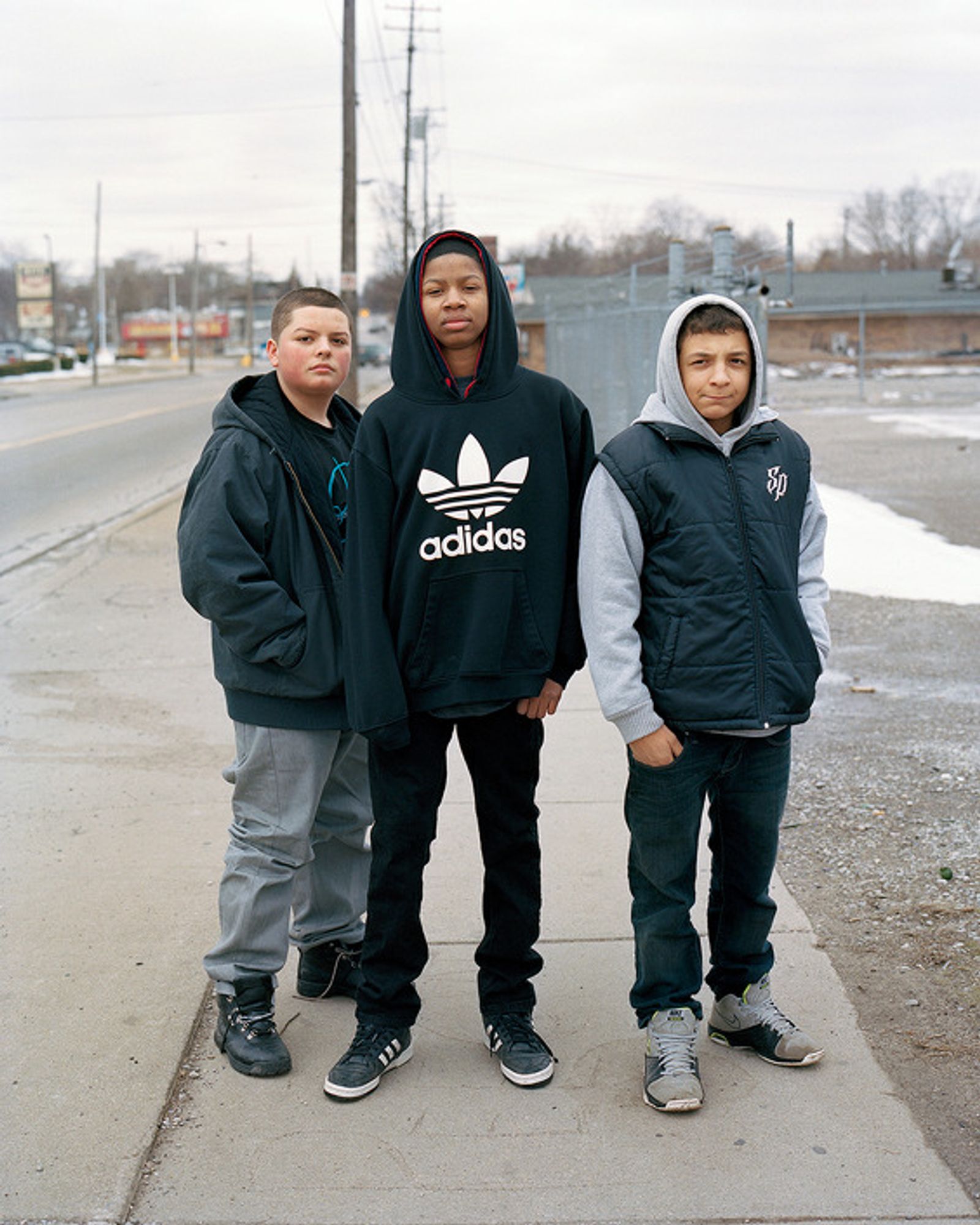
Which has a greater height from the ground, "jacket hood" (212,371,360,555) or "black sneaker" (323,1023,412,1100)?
"jacket hood" (212,371,360,555)

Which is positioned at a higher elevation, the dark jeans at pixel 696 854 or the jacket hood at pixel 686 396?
the jacket hood at pixel 686 396

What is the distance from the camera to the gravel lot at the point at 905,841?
3.31m

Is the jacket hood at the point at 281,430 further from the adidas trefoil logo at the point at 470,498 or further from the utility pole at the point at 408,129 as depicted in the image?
the utility pole at the point at 408,129

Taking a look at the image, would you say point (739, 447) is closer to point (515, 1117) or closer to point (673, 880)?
point (673, 880)

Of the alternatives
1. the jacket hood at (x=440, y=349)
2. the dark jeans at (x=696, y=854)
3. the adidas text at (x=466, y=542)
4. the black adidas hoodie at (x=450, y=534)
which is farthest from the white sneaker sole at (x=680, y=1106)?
the jacket hood at (x=440, y=349)

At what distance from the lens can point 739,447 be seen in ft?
10.3

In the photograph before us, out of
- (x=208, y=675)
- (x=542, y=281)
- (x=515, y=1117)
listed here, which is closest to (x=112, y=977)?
(x=515, y=1117)

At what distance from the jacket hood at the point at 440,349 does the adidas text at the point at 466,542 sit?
308 millimetres

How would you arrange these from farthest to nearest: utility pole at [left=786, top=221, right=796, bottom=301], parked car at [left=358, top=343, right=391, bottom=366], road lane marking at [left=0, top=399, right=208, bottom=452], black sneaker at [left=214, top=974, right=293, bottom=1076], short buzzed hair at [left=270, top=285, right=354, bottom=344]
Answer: parked car at [left=358, top=343, right=391, bottom=366] < road lane marking at [left=0, top=399, right=208, bottom=452] < utility pole at [left=786, top=221, right=796, bottom=301] < short buzzed hair at [left=270, top=285, right=354, bottom=344] < black sneaker at [left=214, top=974, right=293, bottom=1076]

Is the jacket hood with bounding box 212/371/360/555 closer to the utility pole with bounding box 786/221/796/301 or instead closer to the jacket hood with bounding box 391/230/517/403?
the jacket hood with bounding box 391/230/517/403

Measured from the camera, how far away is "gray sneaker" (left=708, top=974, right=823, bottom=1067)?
3.25 m

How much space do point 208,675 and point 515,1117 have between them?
4.52 meters

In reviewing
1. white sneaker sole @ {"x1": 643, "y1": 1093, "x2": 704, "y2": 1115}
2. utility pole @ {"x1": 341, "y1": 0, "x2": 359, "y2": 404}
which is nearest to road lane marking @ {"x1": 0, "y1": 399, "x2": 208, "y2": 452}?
utility pole @ {"x1": 341, "y1": 0, "x2": 359, "y2": 404}

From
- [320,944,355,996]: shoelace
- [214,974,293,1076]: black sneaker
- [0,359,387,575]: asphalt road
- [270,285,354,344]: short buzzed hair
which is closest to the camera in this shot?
[214,974,293,1076]: black sneaker
